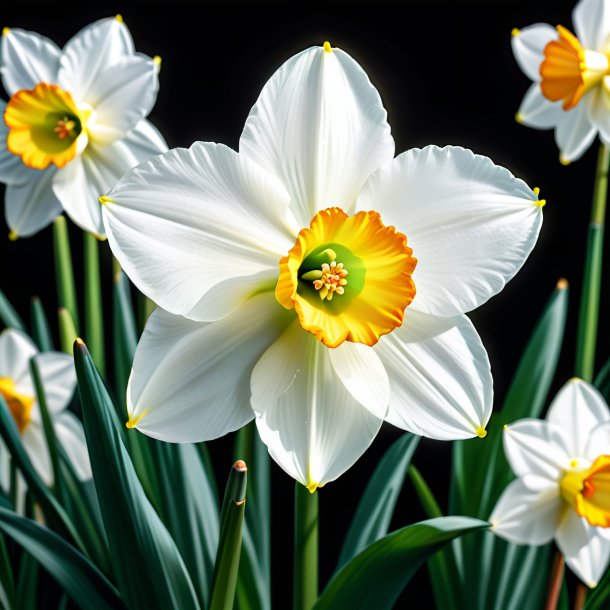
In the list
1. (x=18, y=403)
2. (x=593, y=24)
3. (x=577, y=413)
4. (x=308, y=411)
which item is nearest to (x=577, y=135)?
(x=593, y=24)

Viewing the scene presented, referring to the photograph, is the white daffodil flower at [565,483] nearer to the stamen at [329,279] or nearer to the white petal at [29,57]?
the stamen at [329,279]

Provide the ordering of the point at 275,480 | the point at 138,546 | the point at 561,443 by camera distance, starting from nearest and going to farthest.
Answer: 1. the point at 138,546
2. the point at 561,443
3. the point at 275,480

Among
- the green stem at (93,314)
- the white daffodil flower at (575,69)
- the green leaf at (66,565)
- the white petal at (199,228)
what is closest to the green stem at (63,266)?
the green stem at (93,314)

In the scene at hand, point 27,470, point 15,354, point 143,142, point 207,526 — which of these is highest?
point 143,142

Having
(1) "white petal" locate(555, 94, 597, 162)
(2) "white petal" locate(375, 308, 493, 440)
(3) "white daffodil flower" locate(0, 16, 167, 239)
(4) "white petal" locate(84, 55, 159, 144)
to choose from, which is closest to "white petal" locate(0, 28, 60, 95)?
(3) "white daffodil flower" locate(0, 16, 167, 239)

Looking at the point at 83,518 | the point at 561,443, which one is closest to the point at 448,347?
the point at 561,443

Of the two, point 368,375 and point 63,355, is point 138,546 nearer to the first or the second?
point 368,375

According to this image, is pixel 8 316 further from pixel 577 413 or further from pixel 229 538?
pixel 577 413
